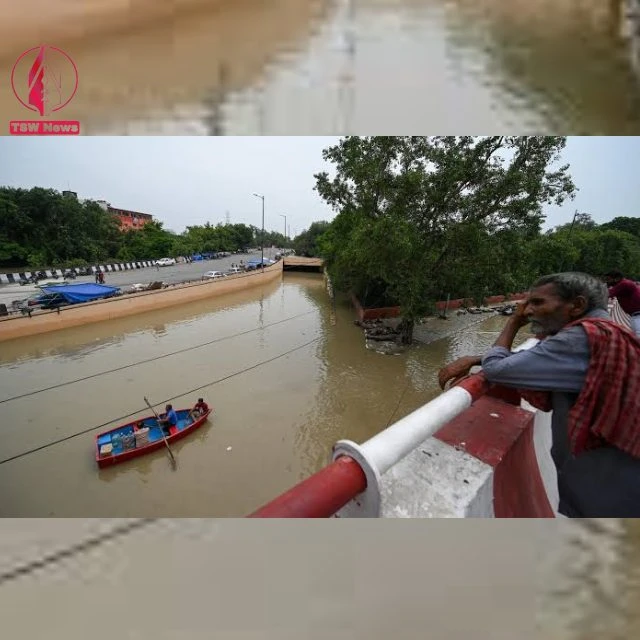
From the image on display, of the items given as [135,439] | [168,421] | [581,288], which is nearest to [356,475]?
[581,288]

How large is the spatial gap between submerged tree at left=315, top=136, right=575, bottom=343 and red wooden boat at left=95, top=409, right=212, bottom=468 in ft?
17.0

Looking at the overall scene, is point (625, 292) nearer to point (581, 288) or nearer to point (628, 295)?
point (628, 295)

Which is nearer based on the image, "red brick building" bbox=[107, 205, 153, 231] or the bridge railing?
the bridge railing

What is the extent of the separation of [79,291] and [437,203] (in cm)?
1159

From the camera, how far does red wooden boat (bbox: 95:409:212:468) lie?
4.43 metres

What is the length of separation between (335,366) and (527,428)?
6.88 meters

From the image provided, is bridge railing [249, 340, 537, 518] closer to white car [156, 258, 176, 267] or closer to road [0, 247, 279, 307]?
road [0, 247, 279, 307]

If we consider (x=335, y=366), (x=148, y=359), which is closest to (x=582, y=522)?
(x=335, y=366)

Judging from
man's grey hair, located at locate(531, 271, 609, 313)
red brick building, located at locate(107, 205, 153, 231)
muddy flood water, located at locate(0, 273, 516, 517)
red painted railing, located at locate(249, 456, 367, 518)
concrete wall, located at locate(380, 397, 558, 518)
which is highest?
red brick building, located at locate(107, 205, 153, 231)

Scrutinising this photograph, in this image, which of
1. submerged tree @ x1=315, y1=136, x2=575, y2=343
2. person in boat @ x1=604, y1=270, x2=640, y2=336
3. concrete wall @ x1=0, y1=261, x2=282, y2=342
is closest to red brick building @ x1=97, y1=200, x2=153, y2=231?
concrete wall @ x1=0, y1=261, x2=282, y2=342

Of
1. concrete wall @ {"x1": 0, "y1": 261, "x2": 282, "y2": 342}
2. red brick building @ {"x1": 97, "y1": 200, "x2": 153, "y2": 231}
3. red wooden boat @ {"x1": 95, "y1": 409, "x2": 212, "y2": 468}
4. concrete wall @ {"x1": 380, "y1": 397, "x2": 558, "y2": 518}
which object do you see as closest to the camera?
concrete wall @ {"x1": 380, "y1": 397, "x2": 558, "y2": 518}

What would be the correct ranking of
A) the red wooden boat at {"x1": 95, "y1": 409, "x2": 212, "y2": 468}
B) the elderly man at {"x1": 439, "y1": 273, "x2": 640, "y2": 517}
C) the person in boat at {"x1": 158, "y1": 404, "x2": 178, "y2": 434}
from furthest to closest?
the person in boat at {"x1": 158, "y1": 404, "x2": 178, "y2": 434} → the red wooden boat at {"x1": 95, "y1": 409, "x2": 212, "y2": 468} → the elderly man at {"x1": 439, "y1": 273, "x2": 640, "y2": 517}

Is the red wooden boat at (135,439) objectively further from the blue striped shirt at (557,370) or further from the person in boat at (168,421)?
the blue striped shirt at (557,370)

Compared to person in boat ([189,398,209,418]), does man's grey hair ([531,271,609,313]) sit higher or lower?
higher
